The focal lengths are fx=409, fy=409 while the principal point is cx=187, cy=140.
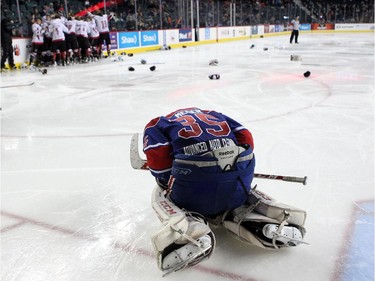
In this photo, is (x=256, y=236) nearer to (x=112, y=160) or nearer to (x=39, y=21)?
(x=112, y=160)

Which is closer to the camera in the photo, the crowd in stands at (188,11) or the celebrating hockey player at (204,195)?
the celebrating hockey player at (204,195)

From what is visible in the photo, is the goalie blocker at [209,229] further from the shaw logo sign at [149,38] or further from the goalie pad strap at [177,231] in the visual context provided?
the shaw logo sign at [149,38]

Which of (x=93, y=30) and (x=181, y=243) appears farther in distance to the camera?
(x=93, y=30)

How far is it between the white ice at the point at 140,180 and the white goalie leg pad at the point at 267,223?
60mm


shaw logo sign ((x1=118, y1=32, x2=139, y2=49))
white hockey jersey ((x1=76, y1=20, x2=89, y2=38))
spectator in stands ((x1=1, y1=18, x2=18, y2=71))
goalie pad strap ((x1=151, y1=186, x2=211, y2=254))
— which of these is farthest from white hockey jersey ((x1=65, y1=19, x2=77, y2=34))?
goalie pad strap ((x1=151, y1=186, x2=211, y2=254))

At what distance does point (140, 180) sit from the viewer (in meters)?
2.33

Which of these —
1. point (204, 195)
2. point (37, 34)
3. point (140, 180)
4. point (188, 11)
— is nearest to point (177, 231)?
point (204, 195)

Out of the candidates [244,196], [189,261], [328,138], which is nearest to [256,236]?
[244,196]

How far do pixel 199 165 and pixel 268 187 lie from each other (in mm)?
867

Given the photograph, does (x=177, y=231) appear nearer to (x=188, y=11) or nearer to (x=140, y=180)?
(x=140, y=180)

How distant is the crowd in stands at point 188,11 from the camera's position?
32.0 feet

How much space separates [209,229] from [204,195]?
0.41 feet

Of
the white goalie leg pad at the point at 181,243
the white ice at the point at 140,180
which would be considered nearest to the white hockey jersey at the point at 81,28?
the white ice at the point at 140,180

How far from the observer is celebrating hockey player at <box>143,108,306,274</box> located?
1383 mm
